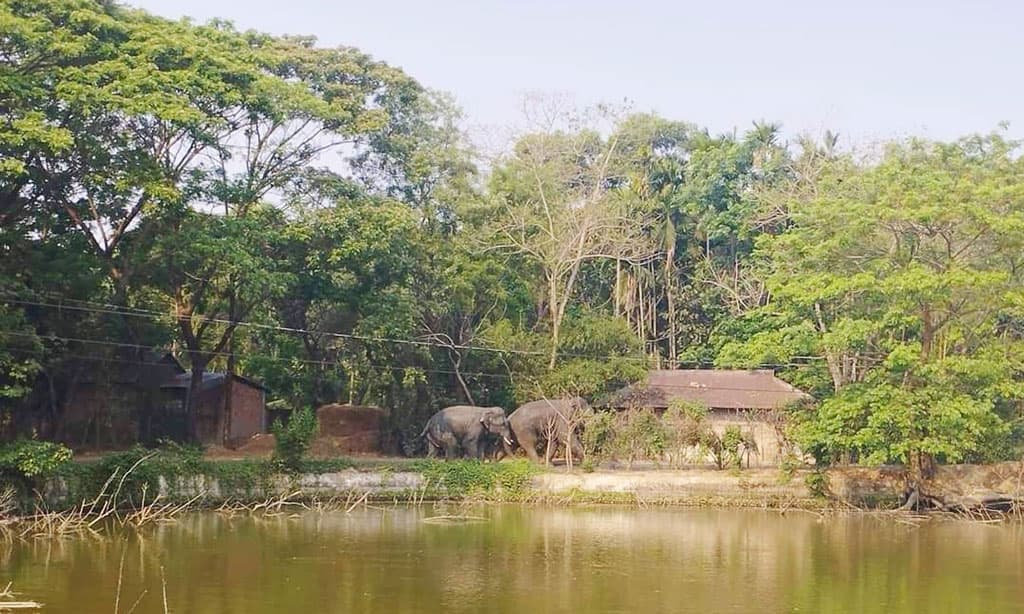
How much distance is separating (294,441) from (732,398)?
46.9ft

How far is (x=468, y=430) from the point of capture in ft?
107

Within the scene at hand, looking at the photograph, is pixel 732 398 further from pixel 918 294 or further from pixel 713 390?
pixel 918 294

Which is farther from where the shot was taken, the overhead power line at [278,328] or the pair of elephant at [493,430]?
the pair of elephant at [493,430]

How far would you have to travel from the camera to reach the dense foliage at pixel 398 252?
26.4 meters

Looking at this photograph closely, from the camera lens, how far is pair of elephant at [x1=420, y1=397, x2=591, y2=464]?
32.3m

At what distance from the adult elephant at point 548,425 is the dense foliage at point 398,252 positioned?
1.87 m

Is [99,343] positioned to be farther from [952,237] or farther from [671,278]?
[671,278]

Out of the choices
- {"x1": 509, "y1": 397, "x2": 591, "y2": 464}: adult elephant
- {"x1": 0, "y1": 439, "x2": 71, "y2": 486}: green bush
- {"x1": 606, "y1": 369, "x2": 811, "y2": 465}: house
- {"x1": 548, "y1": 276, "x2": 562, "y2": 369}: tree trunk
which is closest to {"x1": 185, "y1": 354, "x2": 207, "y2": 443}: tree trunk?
{"x1": 0, "y1": 439, "x2": 71, "y2": 486}: green bush

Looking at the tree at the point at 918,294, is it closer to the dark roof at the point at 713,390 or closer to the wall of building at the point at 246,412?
the dark roof at the point at 713,390

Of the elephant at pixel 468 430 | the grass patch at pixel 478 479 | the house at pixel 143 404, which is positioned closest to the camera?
the grass patch at pixel 478 479

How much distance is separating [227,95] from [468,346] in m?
11.9

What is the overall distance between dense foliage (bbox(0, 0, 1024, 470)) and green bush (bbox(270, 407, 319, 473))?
12.5ft

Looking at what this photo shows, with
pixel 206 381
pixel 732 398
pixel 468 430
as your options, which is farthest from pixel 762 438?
pixel 206 381

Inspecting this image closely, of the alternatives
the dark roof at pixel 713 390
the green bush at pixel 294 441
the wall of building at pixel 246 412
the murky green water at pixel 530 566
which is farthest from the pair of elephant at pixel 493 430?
the wall of building at pixel 246 412
